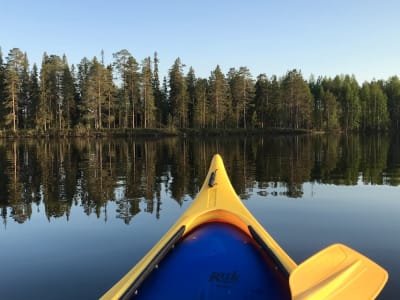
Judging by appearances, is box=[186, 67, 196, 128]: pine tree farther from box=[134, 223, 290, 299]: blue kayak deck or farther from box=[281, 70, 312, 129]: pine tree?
box=[134, 223, 290, 299]: blue kayak deck

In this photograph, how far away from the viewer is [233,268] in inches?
193

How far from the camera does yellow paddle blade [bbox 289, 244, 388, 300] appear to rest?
297cm

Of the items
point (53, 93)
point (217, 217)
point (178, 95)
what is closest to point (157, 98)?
point (178, 95)

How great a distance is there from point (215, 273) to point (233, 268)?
30 centimetres

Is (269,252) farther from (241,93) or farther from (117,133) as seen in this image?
(241,93)

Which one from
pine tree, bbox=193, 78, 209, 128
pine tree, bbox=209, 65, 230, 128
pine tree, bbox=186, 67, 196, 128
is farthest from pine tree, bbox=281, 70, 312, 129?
pine tree, bbox=186, 67, 196, 128

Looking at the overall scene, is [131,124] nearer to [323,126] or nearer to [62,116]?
[62,116]

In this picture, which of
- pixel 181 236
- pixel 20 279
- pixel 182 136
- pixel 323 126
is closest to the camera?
pixel 181 236

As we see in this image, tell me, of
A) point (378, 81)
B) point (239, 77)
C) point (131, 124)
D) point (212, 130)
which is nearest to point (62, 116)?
point (131, 124)

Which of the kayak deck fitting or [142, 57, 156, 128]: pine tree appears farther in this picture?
[142, 57, 156, 128]: pine tree

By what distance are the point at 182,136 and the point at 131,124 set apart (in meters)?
11.9

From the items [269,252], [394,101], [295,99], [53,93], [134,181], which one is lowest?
[134,181]

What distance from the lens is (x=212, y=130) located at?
7694 centimetres

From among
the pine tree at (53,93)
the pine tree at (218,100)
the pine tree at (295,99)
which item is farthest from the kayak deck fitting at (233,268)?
the pine tree at (295,99)
